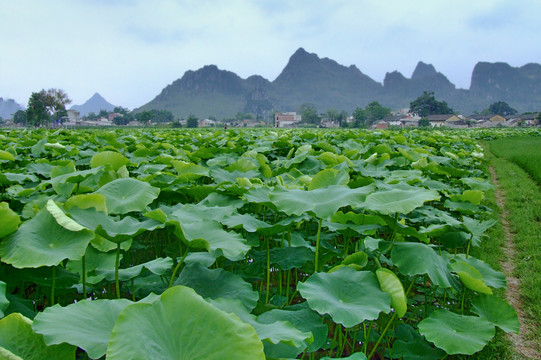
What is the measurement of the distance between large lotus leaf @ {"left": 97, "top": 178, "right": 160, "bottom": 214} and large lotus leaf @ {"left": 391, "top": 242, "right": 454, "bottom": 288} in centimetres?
92

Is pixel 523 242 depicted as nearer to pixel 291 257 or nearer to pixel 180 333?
pixel 291 257

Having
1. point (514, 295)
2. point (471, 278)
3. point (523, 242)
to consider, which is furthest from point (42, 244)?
point (523, 242)

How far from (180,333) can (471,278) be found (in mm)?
1084

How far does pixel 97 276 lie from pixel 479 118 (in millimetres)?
103242

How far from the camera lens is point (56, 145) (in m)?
3.48

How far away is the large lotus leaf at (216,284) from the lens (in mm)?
1124

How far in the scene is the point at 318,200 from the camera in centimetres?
133

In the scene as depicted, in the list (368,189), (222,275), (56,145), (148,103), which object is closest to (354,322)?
(222,275)

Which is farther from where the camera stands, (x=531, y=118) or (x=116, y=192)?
(x=531, y=118)

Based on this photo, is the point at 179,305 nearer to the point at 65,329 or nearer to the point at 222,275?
the point at 65,329

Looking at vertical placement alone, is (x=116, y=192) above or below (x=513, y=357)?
above

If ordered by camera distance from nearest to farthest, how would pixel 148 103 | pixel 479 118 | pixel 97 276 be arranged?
pixel 97 276 < pixel 479 118 < pixel 148 103

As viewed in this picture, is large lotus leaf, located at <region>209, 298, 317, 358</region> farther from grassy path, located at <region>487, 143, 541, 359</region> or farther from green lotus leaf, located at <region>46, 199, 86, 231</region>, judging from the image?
grassy path, located at <region>487, 143, 541, 359</region>

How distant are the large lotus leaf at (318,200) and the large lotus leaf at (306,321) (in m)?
0.30
